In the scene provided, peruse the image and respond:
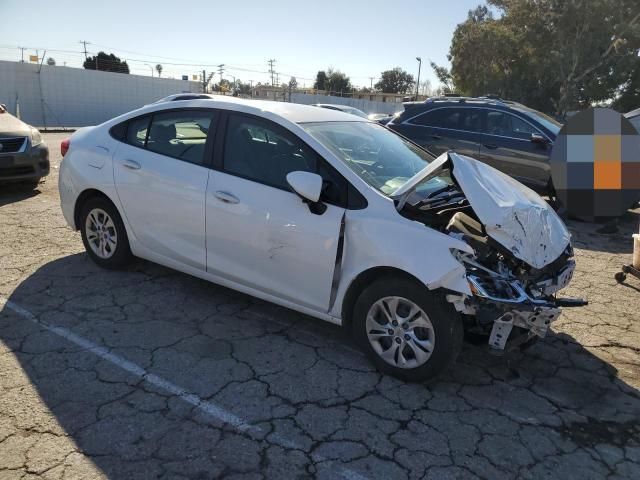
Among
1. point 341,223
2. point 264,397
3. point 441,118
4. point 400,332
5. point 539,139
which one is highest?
point 441,118

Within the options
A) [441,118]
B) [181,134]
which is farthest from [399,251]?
[441,118]

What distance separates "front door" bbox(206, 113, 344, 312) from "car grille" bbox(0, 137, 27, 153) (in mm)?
5199

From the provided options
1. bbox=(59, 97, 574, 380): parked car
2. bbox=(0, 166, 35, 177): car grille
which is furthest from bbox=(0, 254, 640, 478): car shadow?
bbox=(0, 166, 35, 177): car grille

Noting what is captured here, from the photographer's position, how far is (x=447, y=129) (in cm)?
895

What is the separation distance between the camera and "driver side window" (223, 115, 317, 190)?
3662 millimetres

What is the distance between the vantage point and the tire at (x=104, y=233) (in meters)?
4.68

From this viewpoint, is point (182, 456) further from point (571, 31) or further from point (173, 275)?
point (571, 31)

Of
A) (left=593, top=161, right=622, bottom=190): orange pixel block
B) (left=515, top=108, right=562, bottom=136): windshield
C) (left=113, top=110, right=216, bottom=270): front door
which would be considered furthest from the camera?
(left=515, top=108, right=562, bottom=136): windshield

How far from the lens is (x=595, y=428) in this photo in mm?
3014

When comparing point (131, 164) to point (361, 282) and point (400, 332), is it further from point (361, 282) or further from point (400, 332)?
point (400, 332)

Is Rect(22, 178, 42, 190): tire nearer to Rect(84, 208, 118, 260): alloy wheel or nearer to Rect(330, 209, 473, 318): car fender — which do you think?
Rect(84, 208, 118, 260): alloy wheel

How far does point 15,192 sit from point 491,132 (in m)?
7.76

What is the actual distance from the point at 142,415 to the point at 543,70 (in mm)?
36644

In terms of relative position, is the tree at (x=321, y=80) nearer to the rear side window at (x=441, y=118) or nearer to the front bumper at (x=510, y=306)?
the rear side window at (x=441, y=118)
